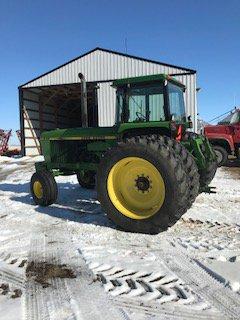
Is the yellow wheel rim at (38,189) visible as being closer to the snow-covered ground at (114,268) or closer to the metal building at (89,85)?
the snow-covered ground at (114,268)

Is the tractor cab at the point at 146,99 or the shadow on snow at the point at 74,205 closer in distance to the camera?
the tractor cab at the point at 146,99

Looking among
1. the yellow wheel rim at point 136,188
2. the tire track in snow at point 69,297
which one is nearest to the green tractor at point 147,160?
the yellow wheel rim at point 136,188

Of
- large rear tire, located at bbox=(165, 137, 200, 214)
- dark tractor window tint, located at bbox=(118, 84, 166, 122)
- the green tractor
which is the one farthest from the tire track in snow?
dark tractor window tint, located at bbox=(118, 84, 166, 122)

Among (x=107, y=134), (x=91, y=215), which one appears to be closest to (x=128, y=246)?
(x=91, y=215)

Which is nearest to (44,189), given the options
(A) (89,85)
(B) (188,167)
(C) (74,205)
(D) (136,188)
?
(C) (74,205)

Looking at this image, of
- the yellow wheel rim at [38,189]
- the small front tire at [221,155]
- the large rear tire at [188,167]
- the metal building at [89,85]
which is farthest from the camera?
the metal building at [89,85]

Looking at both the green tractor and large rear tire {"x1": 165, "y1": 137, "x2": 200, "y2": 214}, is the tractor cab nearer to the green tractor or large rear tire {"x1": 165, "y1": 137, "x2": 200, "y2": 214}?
the green tractor

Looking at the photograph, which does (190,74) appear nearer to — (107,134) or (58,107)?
(58,107)

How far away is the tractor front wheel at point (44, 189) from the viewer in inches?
296

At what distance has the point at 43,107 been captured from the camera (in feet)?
85.9

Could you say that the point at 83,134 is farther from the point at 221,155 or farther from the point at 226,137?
the point at 226,137

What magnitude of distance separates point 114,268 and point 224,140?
434 inches

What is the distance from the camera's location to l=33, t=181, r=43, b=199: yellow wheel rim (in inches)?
301

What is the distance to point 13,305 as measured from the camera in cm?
337
